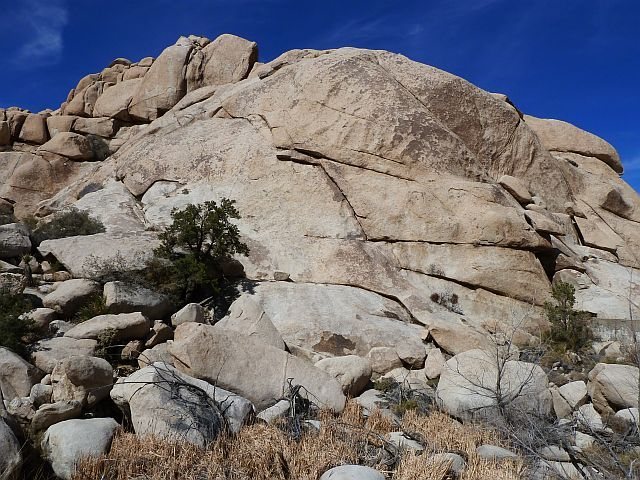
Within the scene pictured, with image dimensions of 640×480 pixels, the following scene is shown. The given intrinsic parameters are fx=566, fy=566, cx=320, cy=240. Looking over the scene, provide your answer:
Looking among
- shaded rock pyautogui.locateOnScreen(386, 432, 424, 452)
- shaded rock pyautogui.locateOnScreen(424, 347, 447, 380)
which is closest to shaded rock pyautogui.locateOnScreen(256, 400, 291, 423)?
shaded rock pyautogui.locateOnScreen(386, 432, 424, 452)

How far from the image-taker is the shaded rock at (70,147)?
25141 mm

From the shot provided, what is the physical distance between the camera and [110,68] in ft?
108

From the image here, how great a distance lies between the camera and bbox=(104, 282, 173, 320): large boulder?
11.1m

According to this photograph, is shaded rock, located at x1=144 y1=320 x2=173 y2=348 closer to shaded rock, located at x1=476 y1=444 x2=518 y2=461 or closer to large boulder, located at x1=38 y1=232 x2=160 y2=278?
large boulder, located at x1=38 y1=232 x2=160 y2=278

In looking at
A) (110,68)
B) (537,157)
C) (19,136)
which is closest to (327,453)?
(537,157)

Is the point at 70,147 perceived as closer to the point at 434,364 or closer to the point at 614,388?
the point at 434,364

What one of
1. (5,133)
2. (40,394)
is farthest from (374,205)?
(5,133)

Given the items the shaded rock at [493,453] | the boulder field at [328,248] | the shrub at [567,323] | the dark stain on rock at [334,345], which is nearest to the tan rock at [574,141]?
the boulder field at [328,248]

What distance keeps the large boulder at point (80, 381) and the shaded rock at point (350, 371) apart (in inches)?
148

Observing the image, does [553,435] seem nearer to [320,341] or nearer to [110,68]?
[320,341]

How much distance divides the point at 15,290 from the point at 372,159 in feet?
32.8

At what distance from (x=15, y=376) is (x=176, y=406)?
2.57 meters

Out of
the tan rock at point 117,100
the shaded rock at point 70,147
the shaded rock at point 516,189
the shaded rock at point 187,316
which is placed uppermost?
the tan rock at point 117,100

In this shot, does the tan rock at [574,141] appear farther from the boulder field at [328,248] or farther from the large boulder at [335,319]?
the large boulder at [335,319]
